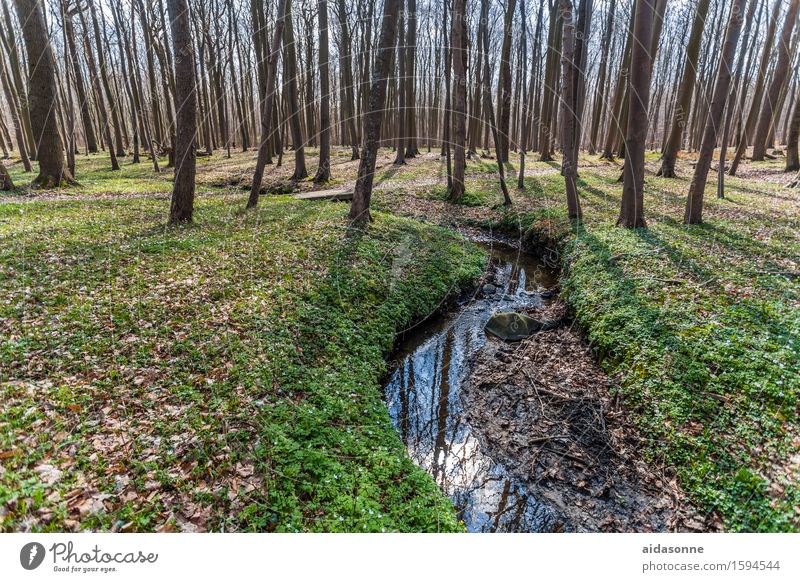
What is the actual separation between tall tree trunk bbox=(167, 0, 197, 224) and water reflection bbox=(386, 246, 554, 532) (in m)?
7.91

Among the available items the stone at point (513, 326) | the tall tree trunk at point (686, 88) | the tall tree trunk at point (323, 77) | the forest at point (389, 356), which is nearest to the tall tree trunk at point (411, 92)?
the tall tree trunk at point (323, 77)

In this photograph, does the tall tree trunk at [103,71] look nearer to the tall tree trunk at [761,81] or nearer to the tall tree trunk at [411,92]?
the tall tree trunk at [411,92]

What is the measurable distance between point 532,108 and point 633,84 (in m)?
31.1

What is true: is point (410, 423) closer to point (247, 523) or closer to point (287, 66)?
point (247, 523)

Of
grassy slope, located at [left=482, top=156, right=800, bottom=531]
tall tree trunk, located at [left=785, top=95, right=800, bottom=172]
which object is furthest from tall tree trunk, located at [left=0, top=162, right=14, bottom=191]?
tall tree trunk, located at [left=785, top=95, right=800, bottom=172]

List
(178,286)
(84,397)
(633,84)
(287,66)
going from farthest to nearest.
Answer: (287,66)
(633,84)
(178,286)
(84,397)

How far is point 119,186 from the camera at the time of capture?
736 inches

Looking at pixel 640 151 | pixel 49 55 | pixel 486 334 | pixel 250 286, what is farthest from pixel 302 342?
pixel 49 55

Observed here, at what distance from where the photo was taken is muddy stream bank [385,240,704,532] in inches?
205

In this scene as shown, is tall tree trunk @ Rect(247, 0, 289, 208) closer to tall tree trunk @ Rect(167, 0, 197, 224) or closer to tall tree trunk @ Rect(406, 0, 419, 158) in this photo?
tall tree trunk @ Rect(167, 0, 197, 224)

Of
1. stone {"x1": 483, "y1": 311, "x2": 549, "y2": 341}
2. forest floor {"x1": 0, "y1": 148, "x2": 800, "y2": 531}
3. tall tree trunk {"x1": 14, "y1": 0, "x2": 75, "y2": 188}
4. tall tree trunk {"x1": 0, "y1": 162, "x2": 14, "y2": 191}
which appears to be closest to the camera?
forest floor {"x1": 0, "y1": 148, "x2": 800, "y2": 531}

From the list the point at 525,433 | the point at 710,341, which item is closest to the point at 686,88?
the point at 710,341
